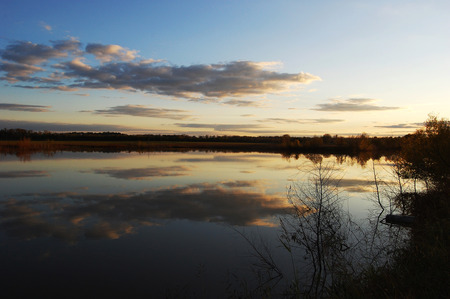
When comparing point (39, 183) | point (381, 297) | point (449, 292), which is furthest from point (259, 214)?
point (39, 183)

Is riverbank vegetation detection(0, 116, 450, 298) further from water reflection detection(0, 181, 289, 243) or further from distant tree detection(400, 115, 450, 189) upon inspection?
water reflection detection(0, 181, 289, 243)

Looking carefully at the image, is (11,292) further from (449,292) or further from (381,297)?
(449,292)

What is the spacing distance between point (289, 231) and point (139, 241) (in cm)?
428

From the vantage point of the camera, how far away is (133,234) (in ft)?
29.9

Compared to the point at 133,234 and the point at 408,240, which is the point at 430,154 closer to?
the point at 408,240

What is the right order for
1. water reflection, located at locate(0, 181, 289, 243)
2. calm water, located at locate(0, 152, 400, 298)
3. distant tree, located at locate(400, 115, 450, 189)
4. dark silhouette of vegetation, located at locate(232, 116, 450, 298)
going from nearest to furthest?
dark silhouette of vegetation, located at locate(232, 116, 450, 298), calm water, located at locate(0, 152, 400, 298), water reflection, located at locate(0, 181, 289, 243), distant tree, located at locate(400, 115, 450, 189)

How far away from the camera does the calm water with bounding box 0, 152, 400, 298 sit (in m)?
6.30

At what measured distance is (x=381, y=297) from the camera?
193 inches

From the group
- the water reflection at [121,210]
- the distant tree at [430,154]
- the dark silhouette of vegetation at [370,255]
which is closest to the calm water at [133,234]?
the water reflection at [121,210]

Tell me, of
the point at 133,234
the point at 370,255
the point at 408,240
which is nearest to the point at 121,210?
the point at 133,234

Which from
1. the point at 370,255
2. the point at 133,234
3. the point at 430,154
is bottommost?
the point at 133,234

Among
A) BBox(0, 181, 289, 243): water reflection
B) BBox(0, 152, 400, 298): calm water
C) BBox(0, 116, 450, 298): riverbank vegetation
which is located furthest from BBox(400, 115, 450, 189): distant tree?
BBox(0, 181, 289, 243): water reflection

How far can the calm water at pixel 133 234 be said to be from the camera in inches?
248

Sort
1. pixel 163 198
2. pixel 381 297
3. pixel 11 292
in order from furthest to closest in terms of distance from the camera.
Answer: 1. pixel 163 198
2. pixel 11 292
3. pixel 381 297
